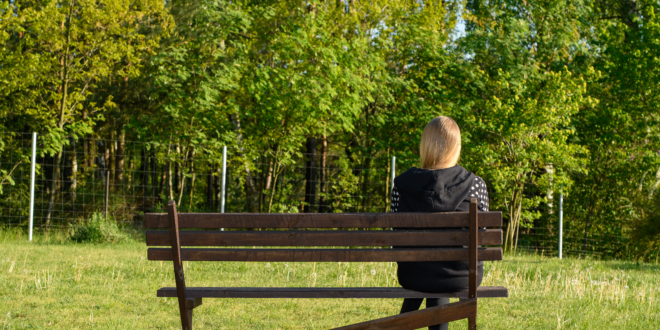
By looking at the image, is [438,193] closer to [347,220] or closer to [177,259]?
[347,220]

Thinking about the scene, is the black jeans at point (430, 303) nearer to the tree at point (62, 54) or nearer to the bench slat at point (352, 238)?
the bench slat at point (352, 238)

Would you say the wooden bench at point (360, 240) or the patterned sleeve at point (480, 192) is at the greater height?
the patterned sleeve at point (480, 192)

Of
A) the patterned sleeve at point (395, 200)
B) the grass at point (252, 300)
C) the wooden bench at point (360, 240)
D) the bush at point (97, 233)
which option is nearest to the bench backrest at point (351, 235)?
the wooden bench at point (360, 240)

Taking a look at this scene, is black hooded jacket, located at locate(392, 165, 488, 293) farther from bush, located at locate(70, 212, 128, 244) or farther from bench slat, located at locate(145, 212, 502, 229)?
bush, located at locate(70, 212, 128, 244)

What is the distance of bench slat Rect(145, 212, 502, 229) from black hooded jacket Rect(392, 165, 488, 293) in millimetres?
115

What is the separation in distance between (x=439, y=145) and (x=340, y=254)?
0.78m

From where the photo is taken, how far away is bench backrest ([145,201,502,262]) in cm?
296

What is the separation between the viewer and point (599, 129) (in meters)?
16.4

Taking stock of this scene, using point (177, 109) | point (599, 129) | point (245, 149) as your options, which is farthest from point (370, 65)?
point (599, 129)

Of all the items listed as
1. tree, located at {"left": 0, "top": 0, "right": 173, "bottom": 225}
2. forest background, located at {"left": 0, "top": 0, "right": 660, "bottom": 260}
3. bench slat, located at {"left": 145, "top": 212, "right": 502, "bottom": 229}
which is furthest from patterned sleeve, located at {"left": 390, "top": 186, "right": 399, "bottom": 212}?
tree, located at {"left": 0, "top": 0, "right": 173, "bottom": 225}

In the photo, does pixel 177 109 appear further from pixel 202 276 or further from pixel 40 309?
pixel 40 309

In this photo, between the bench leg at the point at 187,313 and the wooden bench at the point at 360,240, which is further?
the bench leg at the point at 187,313

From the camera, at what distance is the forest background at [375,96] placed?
12328 millimetres

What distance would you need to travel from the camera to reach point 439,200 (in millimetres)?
3084
